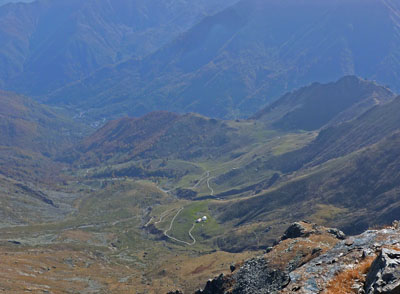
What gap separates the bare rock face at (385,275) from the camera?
104 feet

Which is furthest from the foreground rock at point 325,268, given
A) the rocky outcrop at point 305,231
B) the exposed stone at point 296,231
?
the exposed stone at point 296,231

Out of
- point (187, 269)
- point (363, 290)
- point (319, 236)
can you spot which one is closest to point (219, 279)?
point (319, 236)

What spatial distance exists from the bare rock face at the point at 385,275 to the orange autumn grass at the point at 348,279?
6.51 ft

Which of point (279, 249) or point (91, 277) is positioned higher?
point (91, 277)

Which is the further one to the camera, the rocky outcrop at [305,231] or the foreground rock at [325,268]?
the rocky outcrop at [305,231]

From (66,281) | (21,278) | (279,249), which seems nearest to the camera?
(279,249)

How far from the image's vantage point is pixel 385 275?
3312 cm

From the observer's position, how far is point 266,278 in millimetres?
72000

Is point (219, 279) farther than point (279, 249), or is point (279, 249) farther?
point (219, 279)

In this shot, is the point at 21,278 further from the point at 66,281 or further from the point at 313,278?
the point at 313,278

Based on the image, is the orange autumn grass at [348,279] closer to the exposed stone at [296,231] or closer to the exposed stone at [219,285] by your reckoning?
the exposed stone at [219,285]

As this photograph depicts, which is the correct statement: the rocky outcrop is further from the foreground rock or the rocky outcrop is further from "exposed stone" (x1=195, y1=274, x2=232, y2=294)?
"exposed stone" (x1=195, y1=274, x2=232, y2=294)

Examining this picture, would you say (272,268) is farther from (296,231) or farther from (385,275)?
(385,275)

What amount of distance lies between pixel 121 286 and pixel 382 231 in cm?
14154
